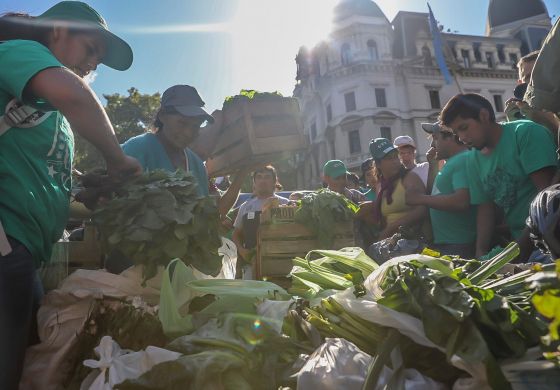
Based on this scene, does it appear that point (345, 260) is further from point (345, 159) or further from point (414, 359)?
point (345, 159)

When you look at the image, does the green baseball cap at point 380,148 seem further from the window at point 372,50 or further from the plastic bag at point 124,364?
the window at point 372,50

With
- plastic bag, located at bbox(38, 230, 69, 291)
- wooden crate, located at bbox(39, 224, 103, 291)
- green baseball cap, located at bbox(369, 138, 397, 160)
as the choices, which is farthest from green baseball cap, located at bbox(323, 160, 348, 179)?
plastic bag, located at bbox(38, 230, 69, 291)

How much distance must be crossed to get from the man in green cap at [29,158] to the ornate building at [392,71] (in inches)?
1287

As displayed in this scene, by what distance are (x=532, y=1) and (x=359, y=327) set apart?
4925 centimetres

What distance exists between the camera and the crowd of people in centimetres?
149

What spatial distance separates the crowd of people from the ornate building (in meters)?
30.3

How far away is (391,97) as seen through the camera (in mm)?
35312

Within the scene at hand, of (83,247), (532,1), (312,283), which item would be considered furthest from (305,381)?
(532,1)

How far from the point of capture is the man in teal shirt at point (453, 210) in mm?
3262

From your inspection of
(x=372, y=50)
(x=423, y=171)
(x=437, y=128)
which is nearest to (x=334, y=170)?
(x=423, y=171)

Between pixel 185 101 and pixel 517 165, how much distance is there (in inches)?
93.3

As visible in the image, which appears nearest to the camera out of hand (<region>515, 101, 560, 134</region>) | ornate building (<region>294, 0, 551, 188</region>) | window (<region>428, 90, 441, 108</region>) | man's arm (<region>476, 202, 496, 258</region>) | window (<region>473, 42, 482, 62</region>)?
hand (<region>515, 101, 560, 134</region>)

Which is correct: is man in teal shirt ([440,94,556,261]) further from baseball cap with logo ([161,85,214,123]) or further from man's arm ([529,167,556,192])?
baseball cap with logo ([161,85,214,123])

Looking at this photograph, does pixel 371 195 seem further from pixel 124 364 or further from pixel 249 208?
pixel 124 364
